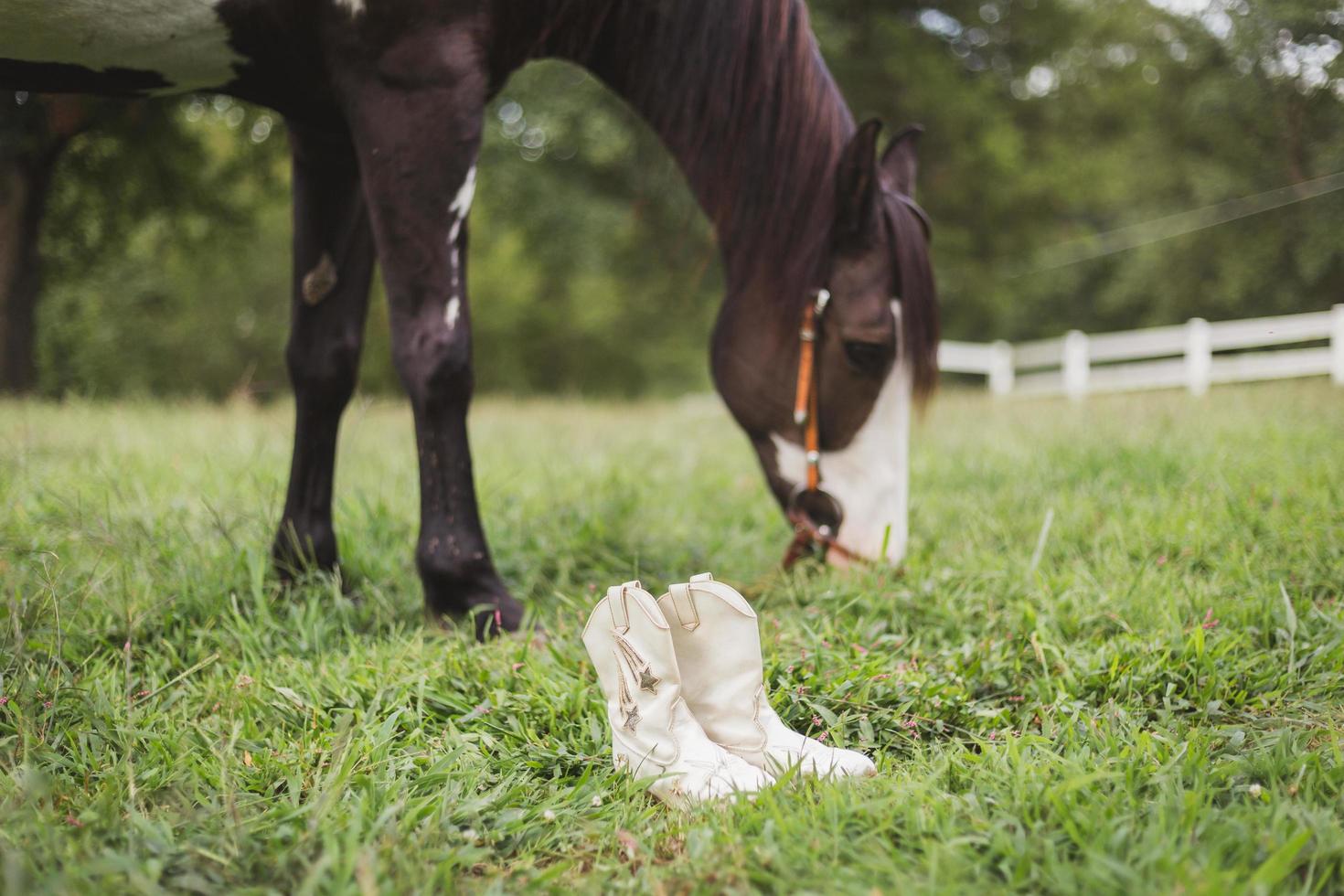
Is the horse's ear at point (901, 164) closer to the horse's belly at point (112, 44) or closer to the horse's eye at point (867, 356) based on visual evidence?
the horse's eye at point (867, 356)

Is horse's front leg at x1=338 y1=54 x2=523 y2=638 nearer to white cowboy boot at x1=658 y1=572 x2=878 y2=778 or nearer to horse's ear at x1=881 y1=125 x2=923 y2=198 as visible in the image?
white cowboy boot at x1=658 y1=572 x2=878 y2=778

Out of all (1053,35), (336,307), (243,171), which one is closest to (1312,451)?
(336,307)

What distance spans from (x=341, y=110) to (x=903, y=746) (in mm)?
2163

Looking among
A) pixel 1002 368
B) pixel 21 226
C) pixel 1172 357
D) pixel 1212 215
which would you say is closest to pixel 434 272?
pixel 1212 215

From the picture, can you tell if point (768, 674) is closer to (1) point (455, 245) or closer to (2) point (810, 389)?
(2) point (810, 389)

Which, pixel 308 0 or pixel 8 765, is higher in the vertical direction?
pixel 308 0

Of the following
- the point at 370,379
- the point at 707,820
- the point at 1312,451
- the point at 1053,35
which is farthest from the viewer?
the point at 370,379

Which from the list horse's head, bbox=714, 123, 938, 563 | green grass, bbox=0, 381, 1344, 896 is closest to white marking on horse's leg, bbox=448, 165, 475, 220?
horse's head, bbox=714, 123, 938, 563

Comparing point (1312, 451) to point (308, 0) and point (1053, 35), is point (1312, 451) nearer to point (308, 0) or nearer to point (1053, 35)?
point (308, 0)

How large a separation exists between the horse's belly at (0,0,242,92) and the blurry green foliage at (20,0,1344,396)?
1.45m

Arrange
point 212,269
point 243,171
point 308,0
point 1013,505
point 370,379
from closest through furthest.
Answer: point 308,0 < point 1013,505 < point 243,171 < point 212,269 < point 370,379

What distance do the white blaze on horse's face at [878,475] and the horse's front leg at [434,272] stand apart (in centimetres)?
106

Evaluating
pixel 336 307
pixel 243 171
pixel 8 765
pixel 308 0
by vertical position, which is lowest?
pixel 8 765

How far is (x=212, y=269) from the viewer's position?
13.0 meters
